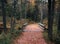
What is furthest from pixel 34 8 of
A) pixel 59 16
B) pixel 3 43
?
pixel 3 43

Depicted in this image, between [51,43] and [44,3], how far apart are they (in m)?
28.8

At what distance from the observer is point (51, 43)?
12.8 meters

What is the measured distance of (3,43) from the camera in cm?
1084

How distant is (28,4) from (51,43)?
31.0m

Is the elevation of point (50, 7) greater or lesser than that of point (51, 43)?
greater

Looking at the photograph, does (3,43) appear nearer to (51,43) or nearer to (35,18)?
(51,43)

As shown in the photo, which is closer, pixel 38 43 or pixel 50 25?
pixel 38 43

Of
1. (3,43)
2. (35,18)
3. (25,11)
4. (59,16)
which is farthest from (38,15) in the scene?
(3,43)

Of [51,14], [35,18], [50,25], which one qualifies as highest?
[51,14]

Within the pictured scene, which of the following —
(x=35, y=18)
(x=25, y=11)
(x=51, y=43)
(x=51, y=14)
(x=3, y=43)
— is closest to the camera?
(x=3, y=43)

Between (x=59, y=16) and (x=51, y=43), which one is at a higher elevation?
(x=59, y=16)

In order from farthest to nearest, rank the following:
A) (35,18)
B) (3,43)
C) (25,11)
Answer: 1. (35,18)
2. (25,11)
3. (3,43)

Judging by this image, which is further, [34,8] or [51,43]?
[34,8]

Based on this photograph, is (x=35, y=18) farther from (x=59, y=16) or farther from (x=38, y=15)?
(x=59, y=16)
